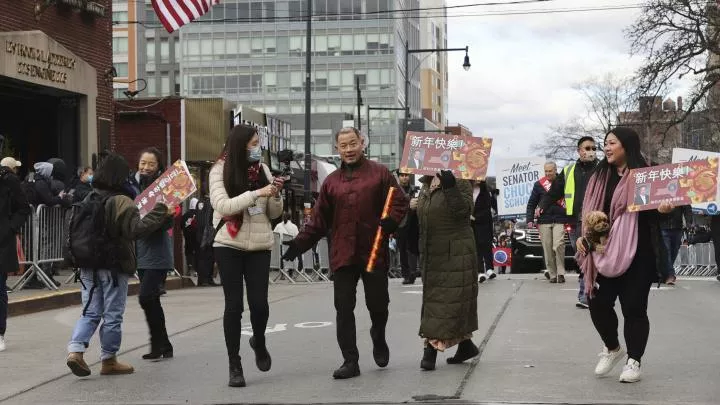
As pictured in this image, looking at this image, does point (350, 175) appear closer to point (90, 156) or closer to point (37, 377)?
point (37, 377)

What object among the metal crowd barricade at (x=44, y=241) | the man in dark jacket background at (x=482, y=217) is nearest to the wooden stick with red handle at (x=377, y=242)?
the man in dark jacket background at (x=482, y=217)

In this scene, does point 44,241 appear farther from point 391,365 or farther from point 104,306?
point 391,365

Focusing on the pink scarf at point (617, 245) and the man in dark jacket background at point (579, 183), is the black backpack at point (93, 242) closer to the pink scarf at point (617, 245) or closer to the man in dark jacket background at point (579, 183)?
the pink scarf at point (617, 245)

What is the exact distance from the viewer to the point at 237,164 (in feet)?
25.8

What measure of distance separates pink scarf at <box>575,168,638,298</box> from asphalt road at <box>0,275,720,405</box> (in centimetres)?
75

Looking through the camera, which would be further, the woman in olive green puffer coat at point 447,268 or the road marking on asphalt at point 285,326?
the road marking on asphalt at point 285,326

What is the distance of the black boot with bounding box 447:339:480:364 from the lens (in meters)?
8.49

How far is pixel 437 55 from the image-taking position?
516ft

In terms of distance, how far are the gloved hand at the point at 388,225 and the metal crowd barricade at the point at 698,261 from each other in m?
19.1

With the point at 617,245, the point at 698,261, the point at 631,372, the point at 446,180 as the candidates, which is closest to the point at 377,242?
the point at 446,180

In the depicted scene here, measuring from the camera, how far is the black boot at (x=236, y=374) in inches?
306

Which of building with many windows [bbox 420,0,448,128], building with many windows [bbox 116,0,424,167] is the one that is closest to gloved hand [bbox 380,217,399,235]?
building with many windows [bbox 116,0,424,167]

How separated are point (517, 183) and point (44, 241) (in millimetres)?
12590

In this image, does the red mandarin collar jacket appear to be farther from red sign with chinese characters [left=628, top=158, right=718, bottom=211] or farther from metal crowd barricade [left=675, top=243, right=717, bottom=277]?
metal crowd barricade [left=675, top=243, right=717, bottom=277]
